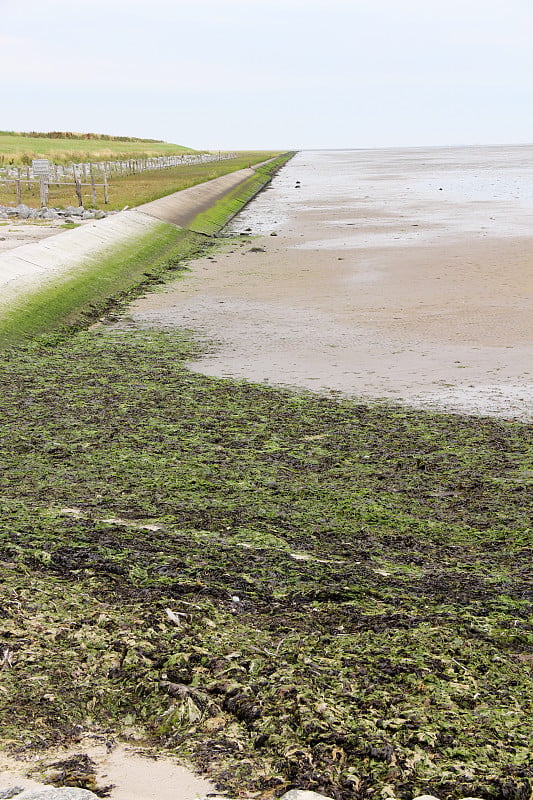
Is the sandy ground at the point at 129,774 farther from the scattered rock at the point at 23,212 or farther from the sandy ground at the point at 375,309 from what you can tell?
the scattered rock at the point at 23,212

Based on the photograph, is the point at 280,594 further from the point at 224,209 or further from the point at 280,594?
the point at 224,209

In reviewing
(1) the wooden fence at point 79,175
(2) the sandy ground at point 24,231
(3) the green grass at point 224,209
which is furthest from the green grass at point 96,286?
(1) the wooden fence at point 79,175

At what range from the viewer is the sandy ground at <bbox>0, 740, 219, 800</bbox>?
3.08 meters

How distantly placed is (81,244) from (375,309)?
8.18 meters

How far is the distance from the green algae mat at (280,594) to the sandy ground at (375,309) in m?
1.27

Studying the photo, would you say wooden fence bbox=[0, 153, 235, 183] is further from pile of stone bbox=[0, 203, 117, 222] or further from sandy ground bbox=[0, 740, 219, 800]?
sandy ground bbox=[0, 740, 219, 800]

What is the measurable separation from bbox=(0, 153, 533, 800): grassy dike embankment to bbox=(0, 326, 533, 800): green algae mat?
0.04ft

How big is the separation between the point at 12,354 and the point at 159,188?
32167 mm

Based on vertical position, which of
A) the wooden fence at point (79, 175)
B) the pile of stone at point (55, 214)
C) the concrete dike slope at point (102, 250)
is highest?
the wooden fence at point (79, 175)

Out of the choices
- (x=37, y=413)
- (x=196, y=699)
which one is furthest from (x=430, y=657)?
(x=37, y=413)

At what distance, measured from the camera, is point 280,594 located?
15.0ft

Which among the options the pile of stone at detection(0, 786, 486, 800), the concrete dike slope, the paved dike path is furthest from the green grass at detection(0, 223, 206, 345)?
the pile of stone at detection(0, 786, 486, 800)

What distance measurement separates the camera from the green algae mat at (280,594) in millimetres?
3400

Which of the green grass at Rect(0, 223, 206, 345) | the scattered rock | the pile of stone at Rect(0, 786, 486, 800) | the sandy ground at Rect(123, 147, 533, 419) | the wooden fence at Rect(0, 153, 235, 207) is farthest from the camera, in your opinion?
the wooden fence at Rect(0, 153, 235, 207)
